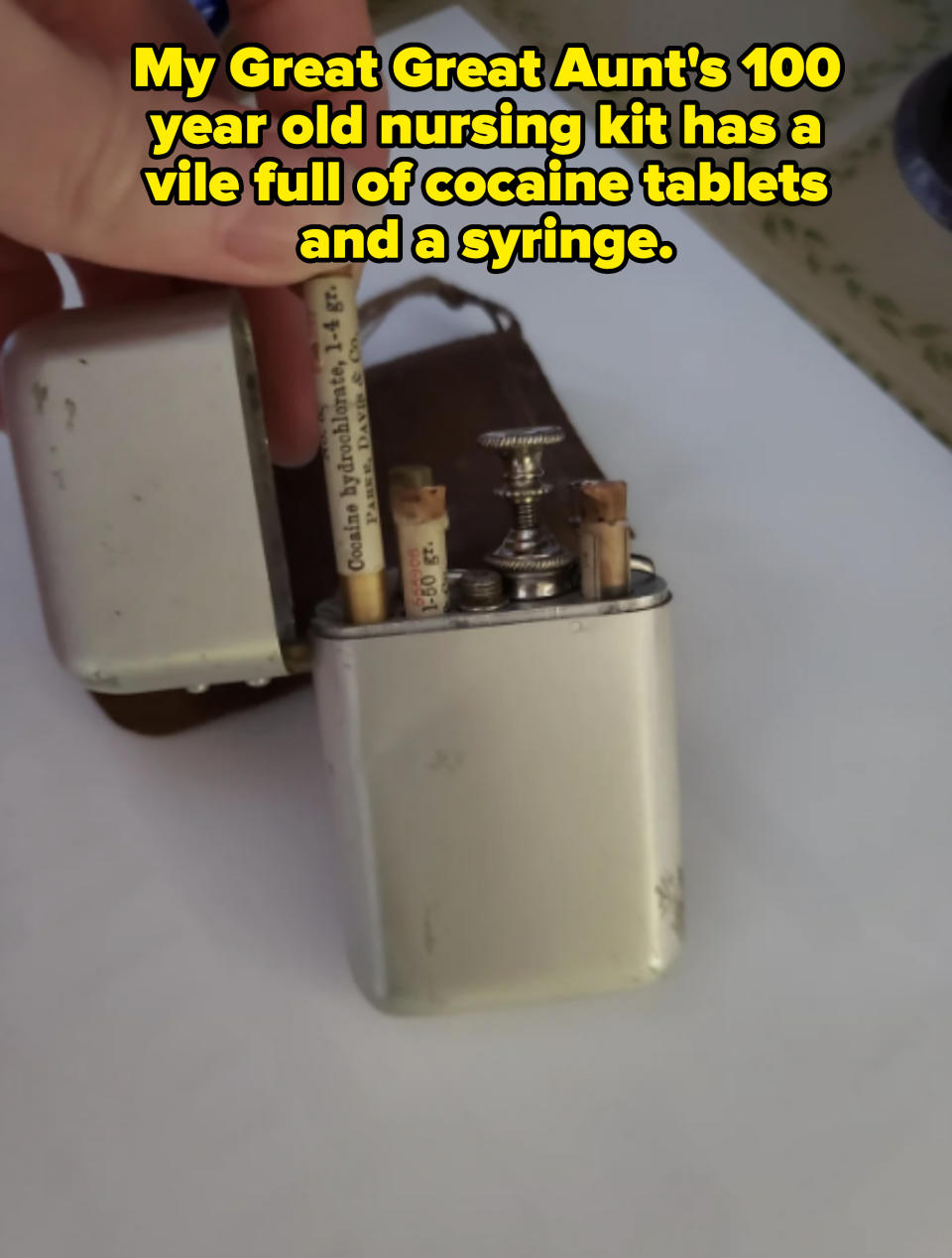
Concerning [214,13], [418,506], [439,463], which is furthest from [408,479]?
[214,13]

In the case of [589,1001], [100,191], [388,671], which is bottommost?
[589,1001]

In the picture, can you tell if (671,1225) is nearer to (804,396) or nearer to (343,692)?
(343,692)

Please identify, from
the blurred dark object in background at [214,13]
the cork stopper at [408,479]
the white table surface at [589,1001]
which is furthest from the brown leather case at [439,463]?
the blurred dark object in background at [214,13]

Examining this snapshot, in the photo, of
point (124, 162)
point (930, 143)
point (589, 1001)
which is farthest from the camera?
point (930, 143)

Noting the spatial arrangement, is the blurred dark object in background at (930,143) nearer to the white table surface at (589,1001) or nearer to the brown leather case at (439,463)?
the white table surface at (589,1001)

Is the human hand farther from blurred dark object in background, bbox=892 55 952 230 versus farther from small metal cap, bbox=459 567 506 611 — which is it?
blurred dark object in background, bbox=892 55 952 230

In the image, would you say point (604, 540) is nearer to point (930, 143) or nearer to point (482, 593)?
point (482, 593)

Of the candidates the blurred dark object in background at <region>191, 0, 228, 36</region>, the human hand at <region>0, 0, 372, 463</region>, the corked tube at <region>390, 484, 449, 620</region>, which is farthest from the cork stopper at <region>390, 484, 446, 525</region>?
the blurred dark object in background at <region>191, 0, 228, 36</region>
